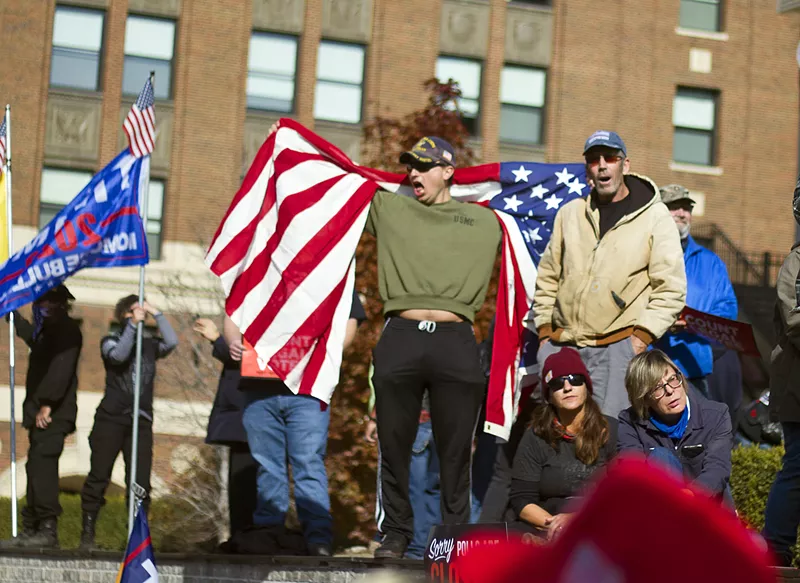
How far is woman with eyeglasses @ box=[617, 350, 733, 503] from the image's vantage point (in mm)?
5699

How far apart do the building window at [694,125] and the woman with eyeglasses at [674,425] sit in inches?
958

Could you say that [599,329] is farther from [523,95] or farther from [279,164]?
[523,95]

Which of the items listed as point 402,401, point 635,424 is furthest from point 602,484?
point 402,401

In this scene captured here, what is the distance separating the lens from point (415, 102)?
27.7 m

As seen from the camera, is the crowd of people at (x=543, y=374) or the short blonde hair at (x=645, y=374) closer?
the short blonde hair at (x=645, y=374)

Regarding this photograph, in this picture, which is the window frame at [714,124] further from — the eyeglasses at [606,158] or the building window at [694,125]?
the eyeglasses at [606,158]

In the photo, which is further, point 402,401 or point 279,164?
point 279,164

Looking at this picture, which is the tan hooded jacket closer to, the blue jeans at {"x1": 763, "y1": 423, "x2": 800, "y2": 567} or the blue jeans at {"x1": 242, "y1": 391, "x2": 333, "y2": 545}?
the blue jeans at {"x1": 763, "y1": 423, "x2": 800, "y2": 567}

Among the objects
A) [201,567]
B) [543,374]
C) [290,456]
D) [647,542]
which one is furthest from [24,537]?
[647,542]

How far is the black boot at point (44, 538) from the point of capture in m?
9.08

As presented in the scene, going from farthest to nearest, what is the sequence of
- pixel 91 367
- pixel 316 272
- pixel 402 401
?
pixel 91 367 < pixel 316 272 < pixel 402 401

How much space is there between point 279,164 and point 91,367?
18369 mm

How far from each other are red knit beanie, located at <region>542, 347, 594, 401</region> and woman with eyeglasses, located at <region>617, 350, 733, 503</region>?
0.22 meters

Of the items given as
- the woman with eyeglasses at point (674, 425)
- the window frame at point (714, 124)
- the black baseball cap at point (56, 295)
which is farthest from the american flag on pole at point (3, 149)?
the window frame at point (714, 124)
